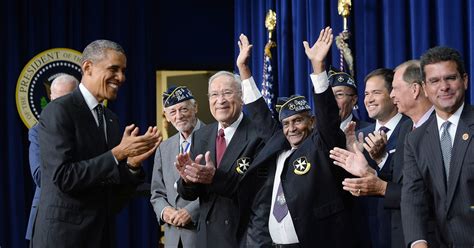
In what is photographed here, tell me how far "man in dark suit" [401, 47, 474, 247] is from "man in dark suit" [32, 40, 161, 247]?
3.35ft

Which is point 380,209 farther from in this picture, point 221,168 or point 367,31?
point 367,31

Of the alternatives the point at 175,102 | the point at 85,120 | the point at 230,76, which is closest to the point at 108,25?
the point at 175,102

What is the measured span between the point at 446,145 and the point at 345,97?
1.60m

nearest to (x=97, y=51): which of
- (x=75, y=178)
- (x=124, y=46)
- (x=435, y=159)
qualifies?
(x=75, y=178)

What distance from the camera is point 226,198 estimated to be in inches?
158

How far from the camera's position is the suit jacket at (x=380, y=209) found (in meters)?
3.61

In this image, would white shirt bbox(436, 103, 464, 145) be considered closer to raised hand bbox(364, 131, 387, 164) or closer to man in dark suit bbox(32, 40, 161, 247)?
raised hand bbox(364, 131, 387, 164)

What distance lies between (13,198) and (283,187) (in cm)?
385

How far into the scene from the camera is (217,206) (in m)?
4.01

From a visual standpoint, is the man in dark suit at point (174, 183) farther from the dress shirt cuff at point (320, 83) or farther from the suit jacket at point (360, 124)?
the dress shirt cuff at point (320, 83)

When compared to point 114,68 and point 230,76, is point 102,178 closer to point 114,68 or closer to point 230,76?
point 114,68

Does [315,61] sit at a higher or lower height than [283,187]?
higher

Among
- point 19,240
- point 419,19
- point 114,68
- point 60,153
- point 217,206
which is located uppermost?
point 419,19

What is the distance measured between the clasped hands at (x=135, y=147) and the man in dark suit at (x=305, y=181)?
2.75 ft
